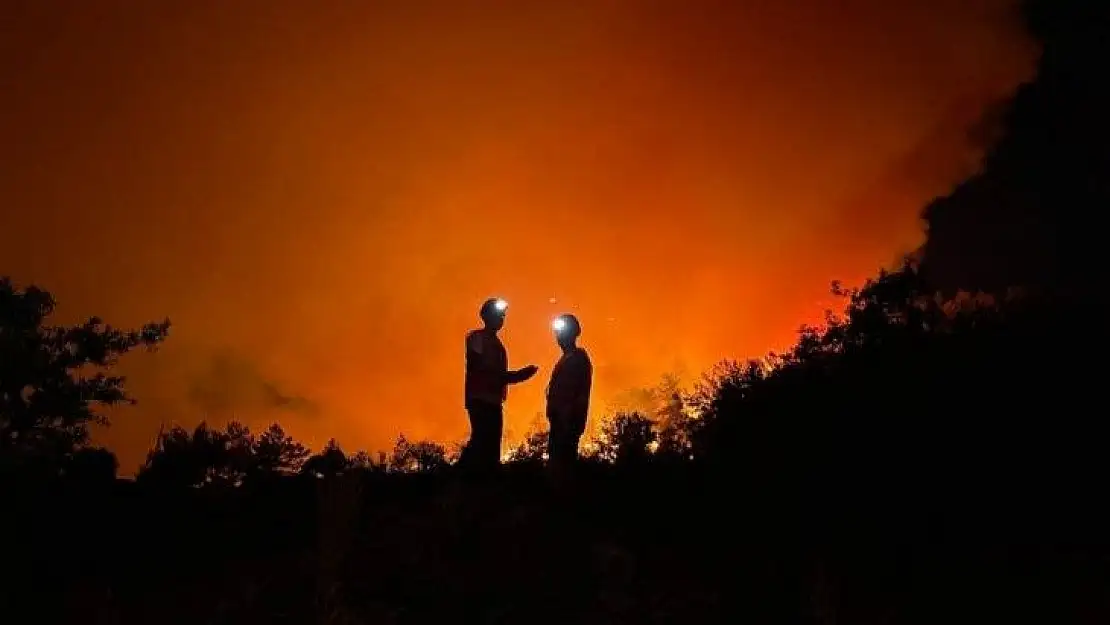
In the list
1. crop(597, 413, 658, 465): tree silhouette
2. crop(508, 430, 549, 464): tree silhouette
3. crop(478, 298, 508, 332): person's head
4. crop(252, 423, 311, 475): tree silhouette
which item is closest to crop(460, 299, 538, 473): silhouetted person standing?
crop(478, 298, 508, 332): person's head

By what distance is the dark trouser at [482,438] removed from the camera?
32.7 feet

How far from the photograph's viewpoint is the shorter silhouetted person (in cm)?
964

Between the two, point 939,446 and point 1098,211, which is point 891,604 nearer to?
point 939,446

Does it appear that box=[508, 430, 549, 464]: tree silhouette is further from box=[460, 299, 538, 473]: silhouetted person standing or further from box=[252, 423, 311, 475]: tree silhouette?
box=[460, 299, 538, 473]: silhouetted person standing

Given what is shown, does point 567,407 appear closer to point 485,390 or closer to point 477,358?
point 485,390

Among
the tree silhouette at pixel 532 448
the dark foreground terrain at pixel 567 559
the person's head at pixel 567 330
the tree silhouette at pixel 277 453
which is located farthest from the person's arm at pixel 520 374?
the tree silhouette at pixel 532 448

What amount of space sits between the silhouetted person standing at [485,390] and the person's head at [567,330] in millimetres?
457

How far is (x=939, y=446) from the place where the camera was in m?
8.38

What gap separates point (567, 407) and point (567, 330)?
807 mm

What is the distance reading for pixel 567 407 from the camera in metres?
9.70

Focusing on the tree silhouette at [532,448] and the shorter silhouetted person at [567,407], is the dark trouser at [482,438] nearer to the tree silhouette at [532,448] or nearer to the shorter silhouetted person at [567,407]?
the shorter silhouetted person at [567,407]

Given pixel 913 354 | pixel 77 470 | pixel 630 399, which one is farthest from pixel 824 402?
pixel 630 399

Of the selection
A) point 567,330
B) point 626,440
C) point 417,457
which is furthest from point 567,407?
point 417,457

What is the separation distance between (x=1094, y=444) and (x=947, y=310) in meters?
4.56
